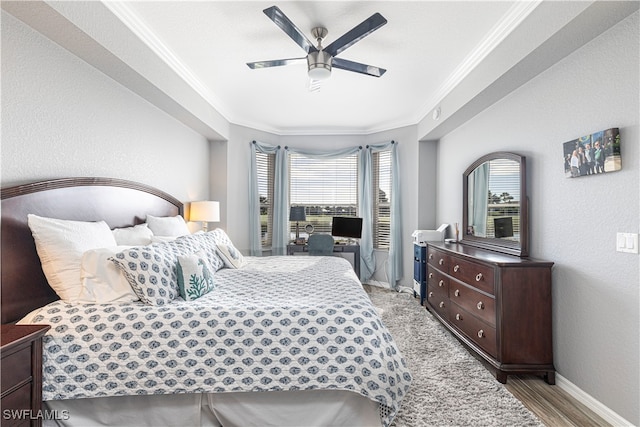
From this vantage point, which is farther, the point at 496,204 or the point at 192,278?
the point at 496,204

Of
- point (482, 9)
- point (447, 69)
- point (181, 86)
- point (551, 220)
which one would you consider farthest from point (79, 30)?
point (551, 220)

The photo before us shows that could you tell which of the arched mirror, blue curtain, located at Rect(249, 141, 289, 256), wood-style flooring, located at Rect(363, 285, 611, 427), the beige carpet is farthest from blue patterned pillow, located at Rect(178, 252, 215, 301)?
blue curtain, located at Rect(249, 141, 289, 256)

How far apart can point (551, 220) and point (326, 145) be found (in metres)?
3.77

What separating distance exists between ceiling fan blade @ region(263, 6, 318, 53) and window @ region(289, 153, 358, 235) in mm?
3195

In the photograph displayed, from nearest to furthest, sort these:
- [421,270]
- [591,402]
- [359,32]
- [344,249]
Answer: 1. [591,402]
2. [359,32]
3. [421,270]
4. [344,249]

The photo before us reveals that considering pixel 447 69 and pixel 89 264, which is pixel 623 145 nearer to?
pixel 447 69

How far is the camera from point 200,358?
67.2 inches

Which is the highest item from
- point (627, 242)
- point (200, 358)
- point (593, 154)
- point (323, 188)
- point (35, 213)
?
point (323, 188)

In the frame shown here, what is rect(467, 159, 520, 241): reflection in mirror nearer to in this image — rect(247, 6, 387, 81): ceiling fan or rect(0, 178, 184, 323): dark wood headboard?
rect(247, 6, 387, 81): ceiling fan

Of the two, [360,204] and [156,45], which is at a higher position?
[156,45]

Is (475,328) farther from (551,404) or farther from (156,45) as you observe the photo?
(156,45)

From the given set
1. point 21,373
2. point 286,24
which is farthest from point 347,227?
point 21,373

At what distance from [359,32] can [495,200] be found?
79.0 inches

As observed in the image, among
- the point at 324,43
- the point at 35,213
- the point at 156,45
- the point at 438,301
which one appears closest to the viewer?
the point at 35,213
